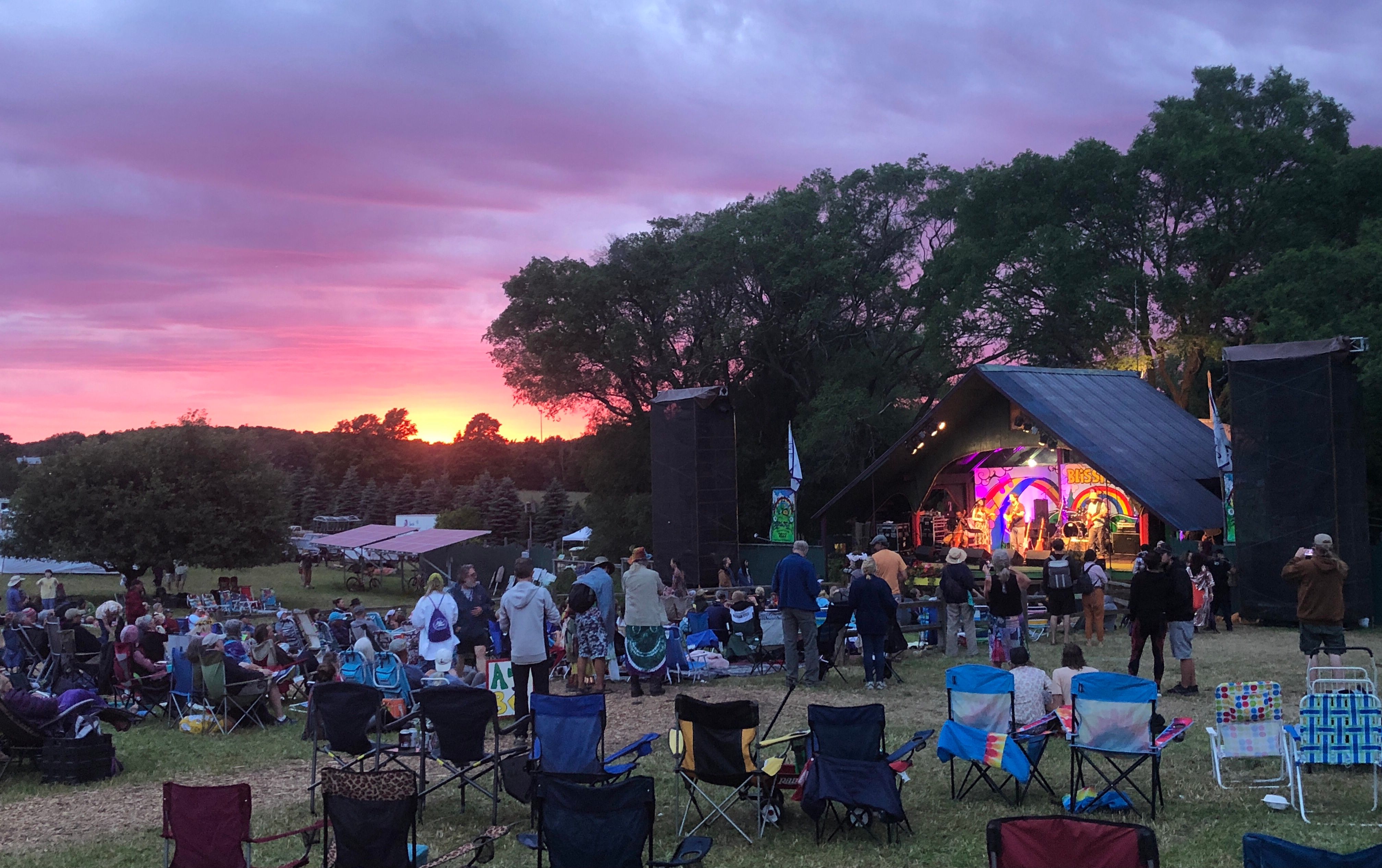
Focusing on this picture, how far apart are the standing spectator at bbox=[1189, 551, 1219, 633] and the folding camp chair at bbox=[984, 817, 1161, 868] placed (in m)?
12.3

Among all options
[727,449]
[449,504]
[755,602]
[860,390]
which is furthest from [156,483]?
[449,504]

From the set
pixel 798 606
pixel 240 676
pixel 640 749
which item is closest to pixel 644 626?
pixel 798 606

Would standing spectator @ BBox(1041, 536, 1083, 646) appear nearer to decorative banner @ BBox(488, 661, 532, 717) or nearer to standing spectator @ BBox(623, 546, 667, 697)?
standing spectator @ BBox(623, 546, 667, 697)

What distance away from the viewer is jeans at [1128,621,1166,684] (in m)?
9.48

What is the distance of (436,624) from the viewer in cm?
1055

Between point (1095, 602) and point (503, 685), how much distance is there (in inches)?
315

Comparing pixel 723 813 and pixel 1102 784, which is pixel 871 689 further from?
pixel 723 813

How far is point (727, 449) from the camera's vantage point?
21156mm

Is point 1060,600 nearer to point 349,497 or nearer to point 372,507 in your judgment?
point 372,507

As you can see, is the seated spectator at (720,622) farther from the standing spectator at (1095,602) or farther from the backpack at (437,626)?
the standing spectator at (1095,602)

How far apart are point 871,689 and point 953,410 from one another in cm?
1416

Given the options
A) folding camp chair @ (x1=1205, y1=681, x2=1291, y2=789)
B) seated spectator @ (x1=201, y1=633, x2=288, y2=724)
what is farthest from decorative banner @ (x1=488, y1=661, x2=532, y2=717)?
folding camp chair @ (x1=1205, y1=681, x2=1291, y2=789)

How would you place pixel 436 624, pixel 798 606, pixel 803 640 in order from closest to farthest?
1. pixel 436 624
2. pixel 798 606
3. pixel 803 640

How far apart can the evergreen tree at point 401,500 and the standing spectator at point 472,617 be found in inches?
2179
